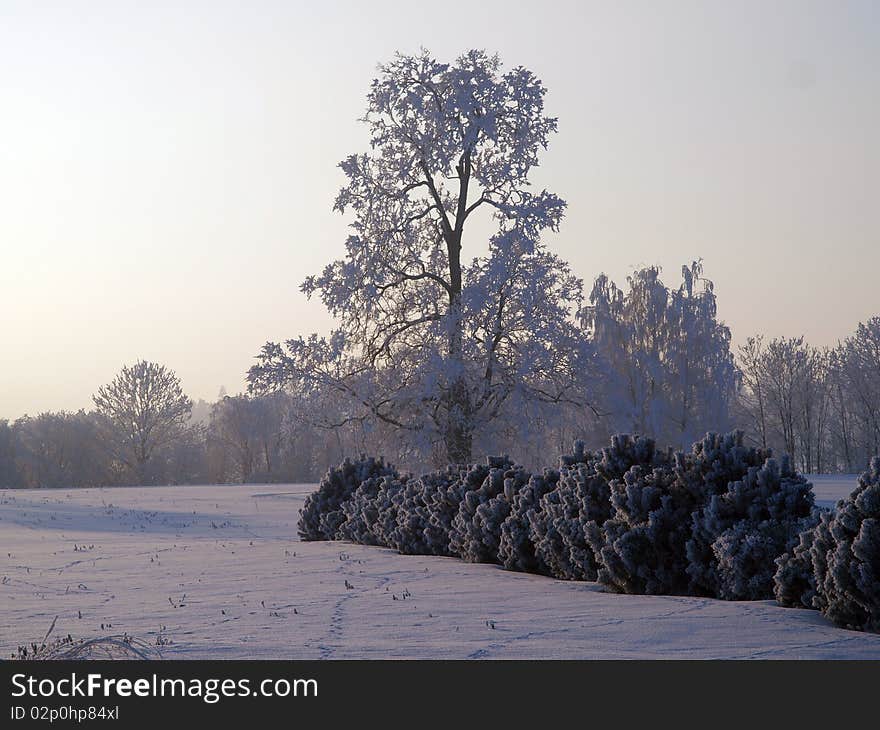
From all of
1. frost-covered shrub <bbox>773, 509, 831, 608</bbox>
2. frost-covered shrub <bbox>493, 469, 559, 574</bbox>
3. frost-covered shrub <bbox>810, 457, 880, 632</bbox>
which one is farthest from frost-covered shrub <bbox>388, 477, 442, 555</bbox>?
frost-covered shrub <bbox>810, 457, 880, 632</bbox>

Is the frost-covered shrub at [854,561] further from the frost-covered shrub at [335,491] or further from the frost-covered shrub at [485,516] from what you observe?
the frost-covered shrub at [335,491]

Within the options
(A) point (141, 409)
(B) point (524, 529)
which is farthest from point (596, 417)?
(A) point (141, 409)

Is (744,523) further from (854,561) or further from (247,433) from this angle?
(247,433)

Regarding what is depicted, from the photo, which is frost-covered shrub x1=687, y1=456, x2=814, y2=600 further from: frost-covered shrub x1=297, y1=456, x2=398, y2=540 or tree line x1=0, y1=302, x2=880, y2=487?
tree line x1=0, y1=302, x2=880, y2=487

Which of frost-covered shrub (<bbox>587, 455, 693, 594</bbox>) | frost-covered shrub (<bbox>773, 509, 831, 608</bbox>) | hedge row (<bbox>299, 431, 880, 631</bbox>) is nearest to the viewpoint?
hedge row (<bbox>299, 431, 880, 631</bbox>)

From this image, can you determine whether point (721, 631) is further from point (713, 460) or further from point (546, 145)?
point (546, 145)

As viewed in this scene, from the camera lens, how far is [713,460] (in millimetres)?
9703

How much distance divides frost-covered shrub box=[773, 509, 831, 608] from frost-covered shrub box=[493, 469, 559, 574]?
11.3 ft

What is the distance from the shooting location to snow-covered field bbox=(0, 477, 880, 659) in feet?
20.9

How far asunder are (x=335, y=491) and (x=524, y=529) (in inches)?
276

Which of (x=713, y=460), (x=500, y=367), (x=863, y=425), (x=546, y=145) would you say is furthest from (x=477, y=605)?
(x=863, y=425)

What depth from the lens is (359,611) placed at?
8.16 meters

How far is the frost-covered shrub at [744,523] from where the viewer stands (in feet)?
28.0
